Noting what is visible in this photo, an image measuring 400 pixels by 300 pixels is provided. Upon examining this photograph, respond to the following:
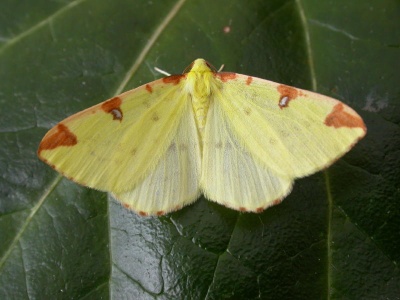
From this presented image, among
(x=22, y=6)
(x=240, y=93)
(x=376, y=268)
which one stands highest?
(x=240, y=93)

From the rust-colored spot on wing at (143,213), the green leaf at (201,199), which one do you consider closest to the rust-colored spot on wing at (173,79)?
the green leaf at (201,199)

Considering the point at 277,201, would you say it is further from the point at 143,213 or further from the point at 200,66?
the point at 200,66

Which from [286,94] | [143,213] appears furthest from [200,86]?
[143,213]

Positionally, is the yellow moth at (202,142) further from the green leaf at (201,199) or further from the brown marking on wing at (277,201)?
the green leaf at (201,199)

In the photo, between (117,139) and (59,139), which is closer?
(59,139)

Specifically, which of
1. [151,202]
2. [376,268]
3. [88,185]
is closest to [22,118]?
[88,185]

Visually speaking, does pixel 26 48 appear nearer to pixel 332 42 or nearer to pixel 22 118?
pixel 22 118
